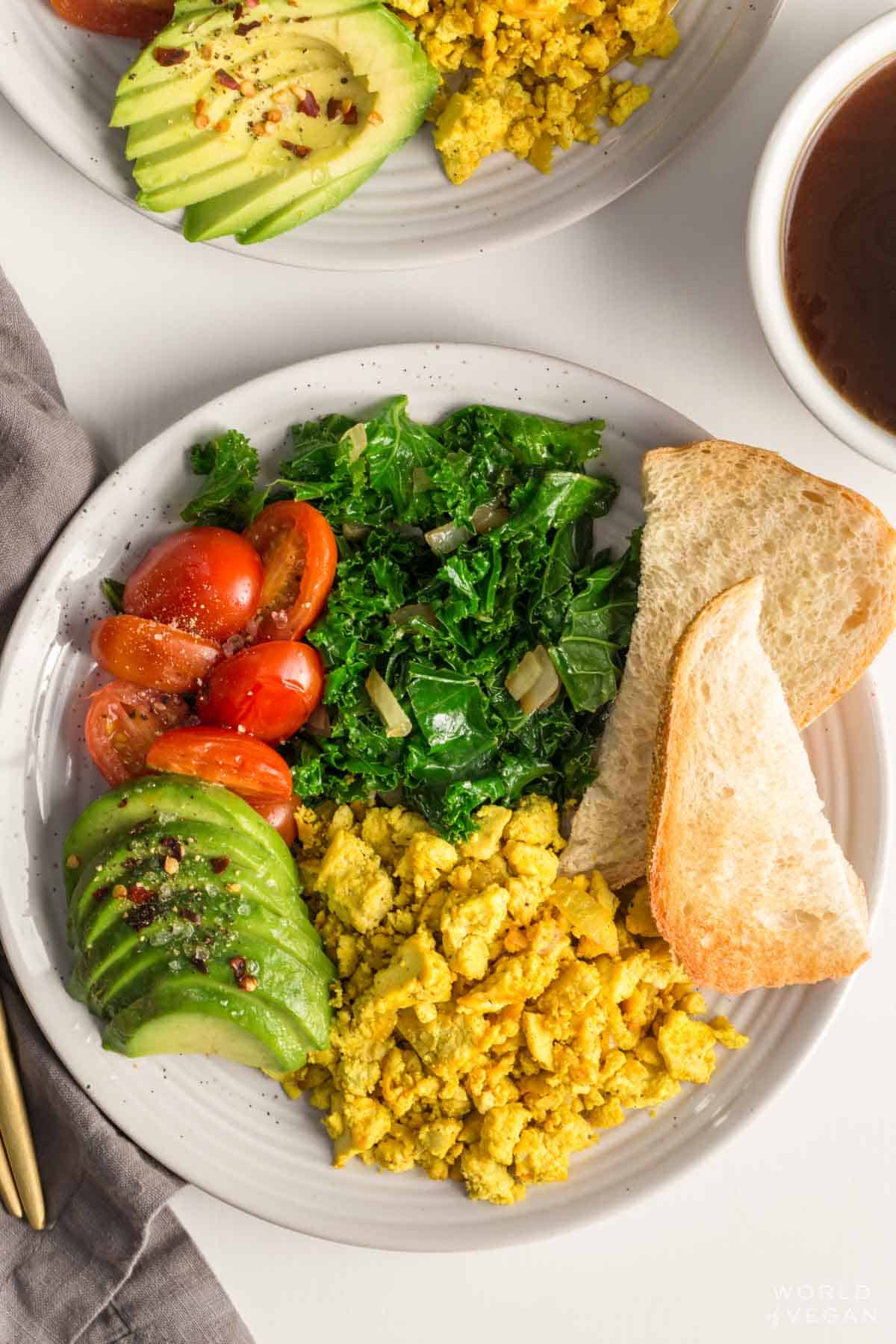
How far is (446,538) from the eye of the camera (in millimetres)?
2648

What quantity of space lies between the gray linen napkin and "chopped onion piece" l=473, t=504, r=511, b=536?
3.11ft

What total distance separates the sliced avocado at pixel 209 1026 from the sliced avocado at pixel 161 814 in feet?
0.97

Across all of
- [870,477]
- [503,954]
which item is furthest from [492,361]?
[503,954]

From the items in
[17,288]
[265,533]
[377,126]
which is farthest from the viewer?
[17,288]

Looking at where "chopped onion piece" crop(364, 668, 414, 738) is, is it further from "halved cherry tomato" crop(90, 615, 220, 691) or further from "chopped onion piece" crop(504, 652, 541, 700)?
"halved cherry tomato" crop(90, 615, 220, 691)

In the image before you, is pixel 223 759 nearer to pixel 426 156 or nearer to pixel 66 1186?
pixel 66 1186

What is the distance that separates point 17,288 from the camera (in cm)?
288

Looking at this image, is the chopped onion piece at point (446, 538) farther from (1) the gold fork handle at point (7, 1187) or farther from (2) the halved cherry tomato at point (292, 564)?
(1) the gold fork handle at point (7, 1187)

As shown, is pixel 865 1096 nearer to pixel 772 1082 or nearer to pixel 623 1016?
pixel 772 1082

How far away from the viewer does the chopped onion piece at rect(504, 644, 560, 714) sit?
8.64 ft

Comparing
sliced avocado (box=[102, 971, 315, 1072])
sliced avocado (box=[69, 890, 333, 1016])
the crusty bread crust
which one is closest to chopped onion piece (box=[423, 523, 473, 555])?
the crusty bread crust

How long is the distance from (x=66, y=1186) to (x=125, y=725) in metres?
1.15

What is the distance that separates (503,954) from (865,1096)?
4.03ft

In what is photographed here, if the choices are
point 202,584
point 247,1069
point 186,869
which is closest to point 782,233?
point 202,584
